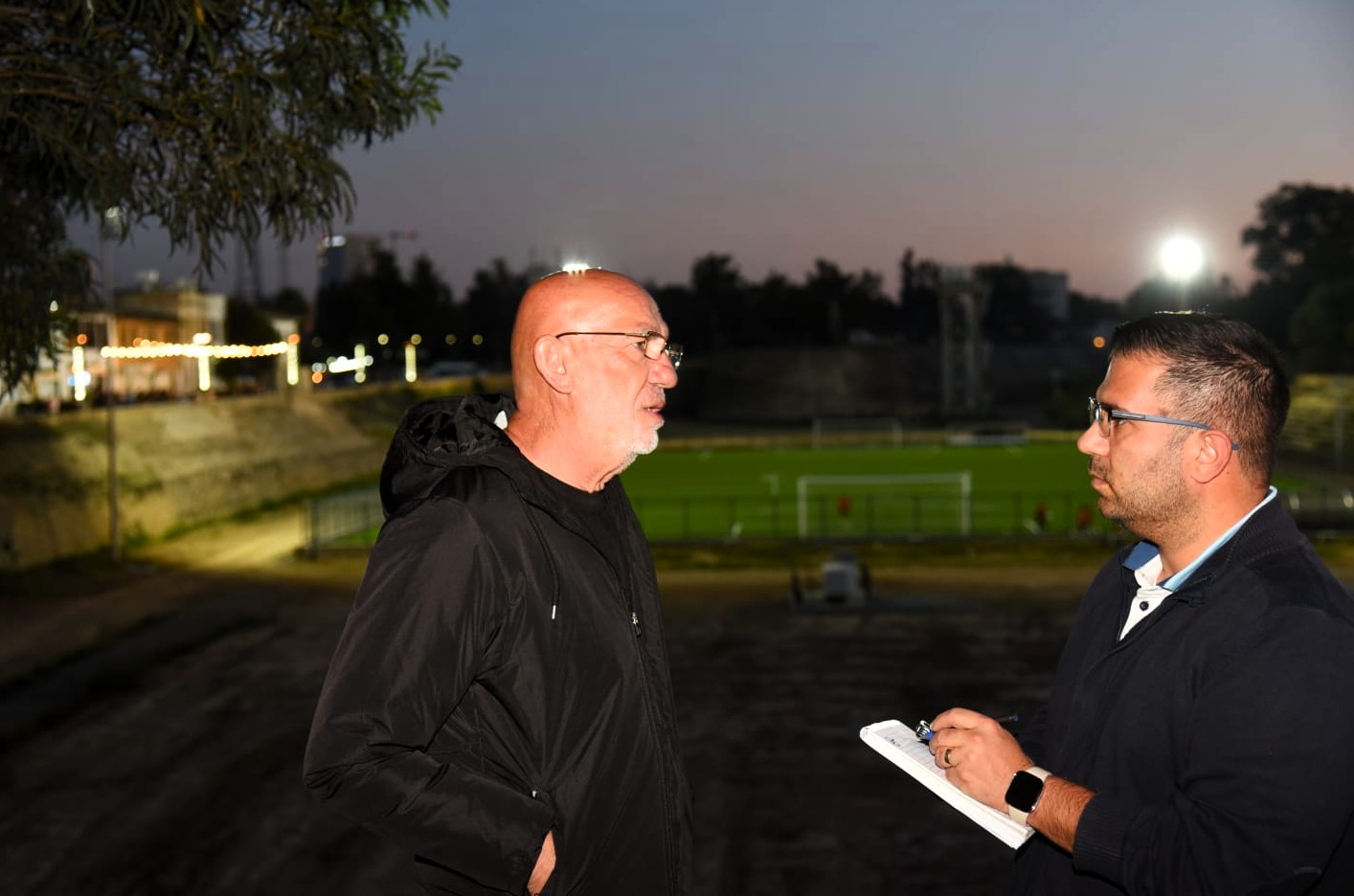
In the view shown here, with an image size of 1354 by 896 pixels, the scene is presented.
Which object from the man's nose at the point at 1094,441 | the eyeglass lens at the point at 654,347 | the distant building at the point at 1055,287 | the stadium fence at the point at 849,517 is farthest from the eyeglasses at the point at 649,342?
the distant building at the point at 1055,287

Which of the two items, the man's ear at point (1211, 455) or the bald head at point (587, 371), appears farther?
the bald head at point (587, 371)

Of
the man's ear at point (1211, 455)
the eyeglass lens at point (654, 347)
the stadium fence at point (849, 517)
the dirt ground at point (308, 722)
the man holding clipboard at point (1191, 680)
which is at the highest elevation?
the eyeglass lens at point (654, 347)

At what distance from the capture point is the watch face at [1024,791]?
9.89ft

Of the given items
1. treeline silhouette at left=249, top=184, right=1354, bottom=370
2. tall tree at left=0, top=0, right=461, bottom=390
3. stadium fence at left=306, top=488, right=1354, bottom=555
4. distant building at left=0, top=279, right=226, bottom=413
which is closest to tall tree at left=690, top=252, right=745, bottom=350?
treeline silhouette at left=249, top=184, right=1354, bottom=370

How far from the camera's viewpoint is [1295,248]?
285 feet

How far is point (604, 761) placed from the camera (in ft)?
10.3

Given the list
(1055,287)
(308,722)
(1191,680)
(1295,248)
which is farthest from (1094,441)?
(1055,287)

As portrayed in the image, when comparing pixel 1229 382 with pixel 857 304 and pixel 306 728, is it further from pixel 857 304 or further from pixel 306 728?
pixel 857 304

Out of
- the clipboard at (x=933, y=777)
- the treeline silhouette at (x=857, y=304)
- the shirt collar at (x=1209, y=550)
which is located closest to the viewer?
the shirt collar at (x=1209, y=550)

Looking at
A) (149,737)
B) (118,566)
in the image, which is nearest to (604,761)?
(149,737)

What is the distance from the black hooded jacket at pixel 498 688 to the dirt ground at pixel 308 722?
713cm

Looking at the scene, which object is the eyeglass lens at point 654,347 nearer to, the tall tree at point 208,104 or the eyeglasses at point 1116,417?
the eyeglasses at point 1116,417

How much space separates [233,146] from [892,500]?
3011cm

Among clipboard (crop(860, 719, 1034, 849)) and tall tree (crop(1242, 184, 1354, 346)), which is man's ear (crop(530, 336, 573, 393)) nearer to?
clipboard (crop(860, 719, 1034, 849))
